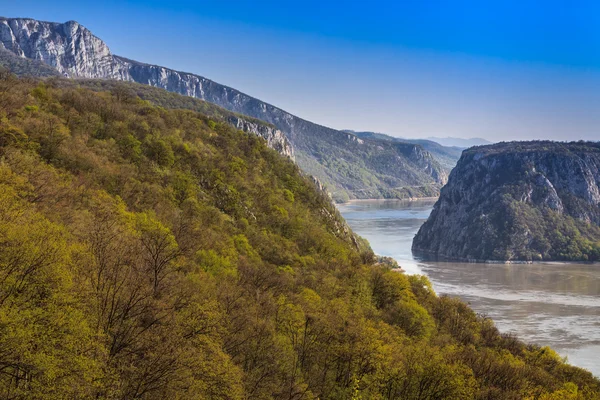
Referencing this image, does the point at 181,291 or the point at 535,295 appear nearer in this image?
the point at 181,291

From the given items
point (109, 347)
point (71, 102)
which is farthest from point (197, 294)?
point (71, 102)

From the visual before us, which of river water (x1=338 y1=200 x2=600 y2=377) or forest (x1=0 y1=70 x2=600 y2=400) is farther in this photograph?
river water (x1=338 y1=200 x2=600 y2=377)

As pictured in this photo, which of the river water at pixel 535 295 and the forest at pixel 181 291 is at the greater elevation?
the forest at pixel 181 291

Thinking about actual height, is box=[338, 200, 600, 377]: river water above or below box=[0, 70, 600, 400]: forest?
below

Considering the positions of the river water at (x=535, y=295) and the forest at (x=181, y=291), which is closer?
the forest at (x=181, y=291)

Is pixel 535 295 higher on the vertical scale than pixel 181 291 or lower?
lower
